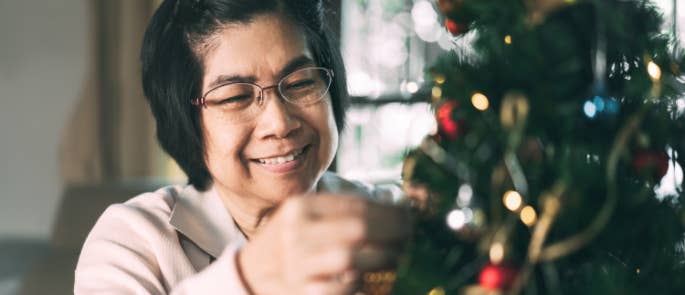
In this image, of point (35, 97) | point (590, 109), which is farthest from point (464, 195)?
point (35, 97)

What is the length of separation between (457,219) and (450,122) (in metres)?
0.08

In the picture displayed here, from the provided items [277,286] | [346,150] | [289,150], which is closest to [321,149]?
[289,150]

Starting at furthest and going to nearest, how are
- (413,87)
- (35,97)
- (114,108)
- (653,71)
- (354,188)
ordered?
(35,97)
(114,108)
(354,188)
(413,87)
(653,71)

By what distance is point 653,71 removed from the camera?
0.69 m

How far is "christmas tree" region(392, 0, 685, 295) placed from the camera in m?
0.62

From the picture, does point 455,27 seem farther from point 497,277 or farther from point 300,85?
point 300,85

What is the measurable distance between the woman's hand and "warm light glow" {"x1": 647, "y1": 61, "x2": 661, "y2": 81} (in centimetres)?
24

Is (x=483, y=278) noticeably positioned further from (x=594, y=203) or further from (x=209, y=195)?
(x=209, y=195)

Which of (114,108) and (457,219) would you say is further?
(114,108)

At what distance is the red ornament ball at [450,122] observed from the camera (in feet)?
2.18

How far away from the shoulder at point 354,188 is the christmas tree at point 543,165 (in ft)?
2.33

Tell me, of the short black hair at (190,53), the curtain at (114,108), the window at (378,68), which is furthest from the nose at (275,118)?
the curtain at (114,108)

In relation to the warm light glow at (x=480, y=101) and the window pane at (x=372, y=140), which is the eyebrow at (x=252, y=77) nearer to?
the warm light glow at (x=480, y=101)

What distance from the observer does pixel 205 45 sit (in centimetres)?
118
